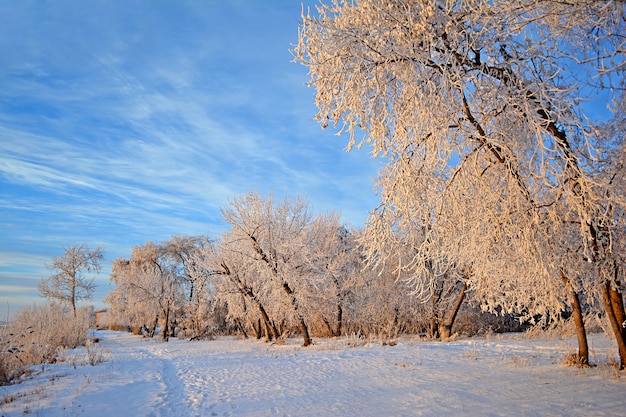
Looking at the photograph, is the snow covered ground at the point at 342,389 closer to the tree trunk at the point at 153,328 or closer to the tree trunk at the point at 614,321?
the tree trunk at the point at 614,321

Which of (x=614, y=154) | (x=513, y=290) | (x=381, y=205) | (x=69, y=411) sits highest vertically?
(x=614, y=154)

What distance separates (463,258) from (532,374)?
3.26 metres

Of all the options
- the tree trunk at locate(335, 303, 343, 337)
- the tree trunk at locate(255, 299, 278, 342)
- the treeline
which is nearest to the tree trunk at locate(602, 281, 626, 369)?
the treeline

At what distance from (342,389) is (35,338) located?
13.6m

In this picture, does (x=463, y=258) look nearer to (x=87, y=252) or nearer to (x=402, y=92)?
(x=402, y=92)

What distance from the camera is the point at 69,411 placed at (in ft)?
23.7

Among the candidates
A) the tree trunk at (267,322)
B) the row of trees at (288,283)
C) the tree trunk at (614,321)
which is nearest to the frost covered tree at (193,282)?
the row of trees at (288,283)

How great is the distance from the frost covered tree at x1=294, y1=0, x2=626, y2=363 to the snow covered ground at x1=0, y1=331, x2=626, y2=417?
2205 mm

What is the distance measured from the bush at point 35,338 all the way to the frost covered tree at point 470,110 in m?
11.1

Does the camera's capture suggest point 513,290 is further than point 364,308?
No

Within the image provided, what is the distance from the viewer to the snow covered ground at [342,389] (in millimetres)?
6688

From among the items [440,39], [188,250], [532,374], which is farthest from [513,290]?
[188,250]

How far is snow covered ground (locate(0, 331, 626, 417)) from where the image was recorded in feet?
21.9

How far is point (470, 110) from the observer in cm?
680
